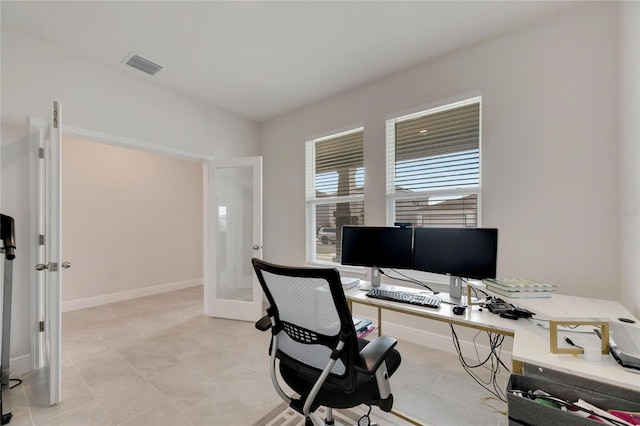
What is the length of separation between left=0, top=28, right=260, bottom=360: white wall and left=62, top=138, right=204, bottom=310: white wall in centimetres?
121

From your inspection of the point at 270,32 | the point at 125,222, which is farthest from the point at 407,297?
the point at 125,222

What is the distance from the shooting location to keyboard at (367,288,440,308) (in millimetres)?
1759

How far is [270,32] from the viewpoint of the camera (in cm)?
236

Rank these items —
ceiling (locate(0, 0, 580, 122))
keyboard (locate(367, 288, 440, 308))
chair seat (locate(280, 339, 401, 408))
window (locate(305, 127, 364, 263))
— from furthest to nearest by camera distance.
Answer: window (locate(305, 127, 364, 263)) → ceiling (locate(0, 0, 580, 122)) → keyboard (locate(367, 288, 440, 308)) → chair seat (locate(280, 339, 401, 408))

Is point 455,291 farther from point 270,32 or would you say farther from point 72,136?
point 72,136

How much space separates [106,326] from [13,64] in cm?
287

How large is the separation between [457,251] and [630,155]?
1241 mm

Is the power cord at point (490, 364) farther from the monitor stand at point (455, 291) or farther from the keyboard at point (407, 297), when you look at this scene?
the keyboard at point (407, 297)

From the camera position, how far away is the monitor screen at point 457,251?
1698mm

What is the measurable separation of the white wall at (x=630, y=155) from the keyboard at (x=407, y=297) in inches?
45.4

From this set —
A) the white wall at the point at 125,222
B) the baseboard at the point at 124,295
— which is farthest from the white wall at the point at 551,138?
the baseboard at the point at 124,295

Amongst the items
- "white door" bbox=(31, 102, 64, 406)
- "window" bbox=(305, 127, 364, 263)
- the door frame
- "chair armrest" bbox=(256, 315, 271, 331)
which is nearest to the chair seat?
"chair armrest" bbox=(256, 315, 271, 331)

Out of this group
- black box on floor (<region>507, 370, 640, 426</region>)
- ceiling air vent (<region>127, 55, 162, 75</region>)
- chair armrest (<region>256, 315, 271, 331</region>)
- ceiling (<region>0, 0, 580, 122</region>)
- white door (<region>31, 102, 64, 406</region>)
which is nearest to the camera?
black box on floor (<region>507, 370, 640, 426</region>)

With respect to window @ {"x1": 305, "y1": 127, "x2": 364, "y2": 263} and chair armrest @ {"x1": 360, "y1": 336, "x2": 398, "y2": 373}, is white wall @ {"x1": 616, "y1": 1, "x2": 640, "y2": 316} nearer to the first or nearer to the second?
chair armrest @ {"x1": 360, "y1": 336, "x2": 398, "y2": 373}
